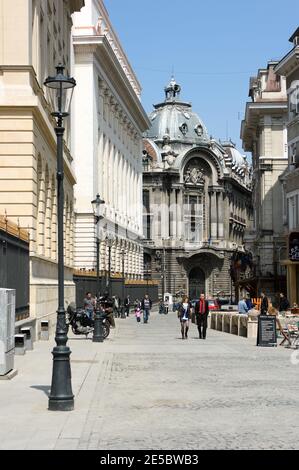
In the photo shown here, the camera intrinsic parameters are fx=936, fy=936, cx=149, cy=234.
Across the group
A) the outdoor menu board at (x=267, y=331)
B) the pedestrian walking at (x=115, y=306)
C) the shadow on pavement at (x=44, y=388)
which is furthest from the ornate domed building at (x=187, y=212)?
the shadow on pavement at (x=44, y=388)

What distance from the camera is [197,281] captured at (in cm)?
12938

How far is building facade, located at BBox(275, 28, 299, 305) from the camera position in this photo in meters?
52.7

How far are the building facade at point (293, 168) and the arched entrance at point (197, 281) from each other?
71.9 metres

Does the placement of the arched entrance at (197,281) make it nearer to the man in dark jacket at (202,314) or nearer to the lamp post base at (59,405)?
the man in dark jacket at (202,314)

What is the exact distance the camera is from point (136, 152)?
9962 cm

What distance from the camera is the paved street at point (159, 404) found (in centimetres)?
1065

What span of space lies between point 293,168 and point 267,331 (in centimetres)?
2739

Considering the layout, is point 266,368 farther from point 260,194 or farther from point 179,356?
point 260,194

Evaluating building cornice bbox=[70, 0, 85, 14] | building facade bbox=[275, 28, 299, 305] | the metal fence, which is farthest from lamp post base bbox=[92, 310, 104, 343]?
building facade bbox=[275, 28, 299, 305]

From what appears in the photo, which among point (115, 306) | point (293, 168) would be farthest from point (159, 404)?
point (115, 306)

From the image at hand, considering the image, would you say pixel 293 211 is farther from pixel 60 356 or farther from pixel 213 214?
pixel 213 214

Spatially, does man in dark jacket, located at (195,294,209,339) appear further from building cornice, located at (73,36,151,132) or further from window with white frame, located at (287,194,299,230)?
building cornice, located at (73,36,151,132)

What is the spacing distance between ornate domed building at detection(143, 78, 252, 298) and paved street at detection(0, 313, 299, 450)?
99679 mm
